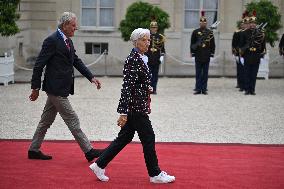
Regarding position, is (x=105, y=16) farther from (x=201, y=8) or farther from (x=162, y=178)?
(x=162, y=178)

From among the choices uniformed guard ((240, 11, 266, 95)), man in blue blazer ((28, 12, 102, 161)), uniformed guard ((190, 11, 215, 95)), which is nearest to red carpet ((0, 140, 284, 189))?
man in blue blazer ((28, 12, 102, 161))

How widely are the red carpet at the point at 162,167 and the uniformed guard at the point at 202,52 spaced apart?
7.15 m

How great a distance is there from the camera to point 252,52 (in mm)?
17641

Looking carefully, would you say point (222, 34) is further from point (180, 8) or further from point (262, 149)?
point (262, 149)

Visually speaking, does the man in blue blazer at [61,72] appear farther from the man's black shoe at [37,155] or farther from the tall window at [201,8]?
the tall window at [201,8]

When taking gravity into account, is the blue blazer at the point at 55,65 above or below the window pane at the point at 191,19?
below

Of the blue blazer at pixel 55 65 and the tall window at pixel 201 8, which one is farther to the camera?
the tall window at pixel 201 8

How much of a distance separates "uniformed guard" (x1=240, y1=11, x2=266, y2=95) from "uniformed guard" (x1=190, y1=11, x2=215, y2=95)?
87 cm

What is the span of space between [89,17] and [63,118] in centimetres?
1632

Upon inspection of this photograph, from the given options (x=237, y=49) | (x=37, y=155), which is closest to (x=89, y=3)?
(x=237, y=49)

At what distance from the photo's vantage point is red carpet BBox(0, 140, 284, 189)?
7953 millimetres

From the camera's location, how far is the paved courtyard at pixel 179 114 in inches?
448

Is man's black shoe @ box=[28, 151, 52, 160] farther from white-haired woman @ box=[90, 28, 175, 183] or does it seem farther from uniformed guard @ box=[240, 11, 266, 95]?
uniformed guard @ box=[240, 11, 266, 95]

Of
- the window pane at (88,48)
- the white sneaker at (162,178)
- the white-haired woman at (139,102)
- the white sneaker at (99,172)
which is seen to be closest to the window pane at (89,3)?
the window pane at (88,48)
